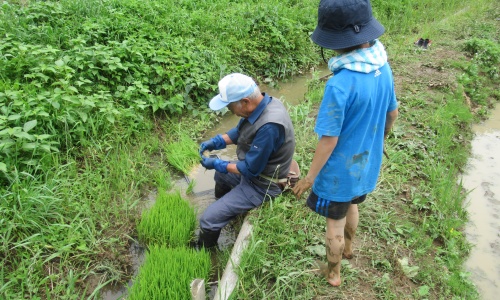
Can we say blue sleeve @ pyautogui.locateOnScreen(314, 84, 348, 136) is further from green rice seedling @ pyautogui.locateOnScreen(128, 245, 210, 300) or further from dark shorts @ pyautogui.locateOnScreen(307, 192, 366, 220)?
green rice seedling @ pyautogui.locateOnScreen(128, 245, 210, 300)

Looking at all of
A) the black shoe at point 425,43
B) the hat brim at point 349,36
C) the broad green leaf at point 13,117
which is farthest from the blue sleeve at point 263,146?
the black shoe at point 425,43

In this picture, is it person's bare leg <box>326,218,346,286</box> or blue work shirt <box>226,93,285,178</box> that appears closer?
person's bare leg <box>326,218,346,286</box>

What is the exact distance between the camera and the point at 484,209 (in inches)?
153

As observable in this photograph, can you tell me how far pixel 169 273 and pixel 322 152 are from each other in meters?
1.44

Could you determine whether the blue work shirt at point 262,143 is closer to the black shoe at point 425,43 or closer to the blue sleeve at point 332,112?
the blue sleeve at point 332,112

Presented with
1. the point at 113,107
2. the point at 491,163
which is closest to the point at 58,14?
the point at 113,107

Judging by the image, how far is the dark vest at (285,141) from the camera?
271cm

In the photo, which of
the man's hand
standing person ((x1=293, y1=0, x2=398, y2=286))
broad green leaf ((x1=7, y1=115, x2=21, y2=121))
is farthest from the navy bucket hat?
broad green leaf ((x1=7, y1=115, x2=21, y2=121))

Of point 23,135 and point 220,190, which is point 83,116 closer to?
point 23,135

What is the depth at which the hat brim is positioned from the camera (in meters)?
1.74

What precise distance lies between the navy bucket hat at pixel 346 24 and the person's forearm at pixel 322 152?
453mm

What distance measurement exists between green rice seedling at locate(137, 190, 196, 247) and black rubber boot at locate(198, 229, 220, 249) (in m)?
0.13

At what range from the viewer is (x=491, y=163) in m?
4.66

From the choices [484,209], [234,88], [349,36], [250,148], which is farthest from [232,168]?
[484,209]
